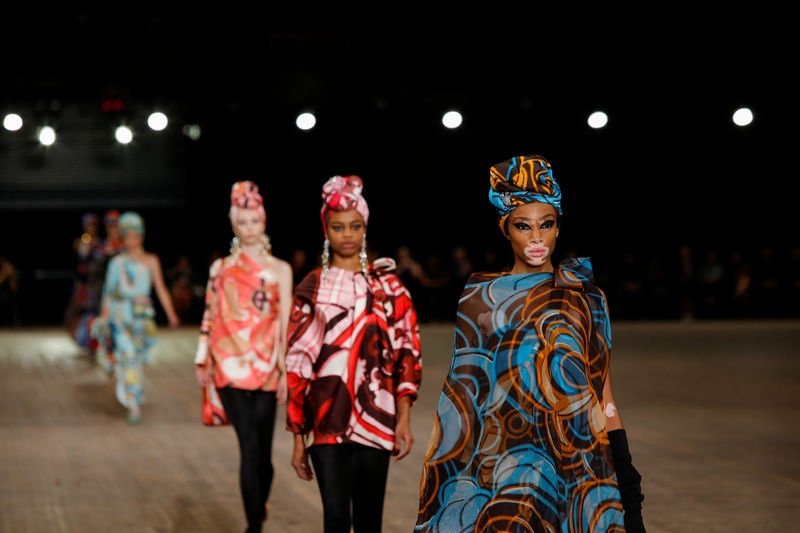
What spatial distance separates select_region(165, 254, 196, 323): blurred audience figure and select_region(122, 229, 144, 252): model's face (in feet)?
36.9

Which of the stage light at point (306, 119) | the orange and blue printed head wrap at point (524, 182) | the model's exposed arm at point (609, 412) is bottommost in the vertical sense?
the model's exposed arm at point (609, 412)

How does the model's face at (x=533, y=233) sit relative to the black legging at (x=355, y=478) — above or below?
above

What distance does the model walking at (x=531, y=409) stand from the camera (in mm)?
2789

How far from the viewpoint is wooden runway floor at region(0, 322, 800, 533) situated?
5.79 m

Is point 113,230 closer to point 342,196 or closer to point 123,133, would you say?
point 123,133

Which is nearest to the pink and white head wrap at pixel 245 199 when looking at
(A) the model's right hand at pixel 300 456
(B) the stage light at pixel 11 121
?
(A) the model's right hand at pixel 300 456

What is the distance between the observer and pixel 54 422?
30.4 feet

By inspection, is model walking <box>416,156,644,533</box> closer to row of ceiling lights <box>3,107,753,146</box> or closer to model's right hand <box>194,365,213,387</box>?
model's right hand <box>194,365,213,387</box>

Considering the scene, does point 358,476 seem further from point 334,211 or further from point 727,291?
point 727,291

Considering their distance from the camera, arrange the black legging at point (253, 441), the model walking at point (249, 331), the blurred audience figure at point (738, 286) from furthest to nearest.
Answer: the blurred audience figure at point (738, 286)
the model walking at point (249, 331)
the black legging at point (253, 441)

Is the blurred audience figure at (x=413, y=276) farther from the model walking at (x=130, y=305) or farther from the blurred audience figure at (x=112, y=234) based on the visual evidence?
the model walking at (x=130, y=305)

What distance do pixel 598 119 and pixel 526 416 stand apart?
1393 cm

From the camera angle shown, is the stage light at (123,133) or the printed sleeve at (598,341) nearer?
the printed sleeve at (598,341)

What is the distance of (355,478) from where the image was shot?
13.7 ft
